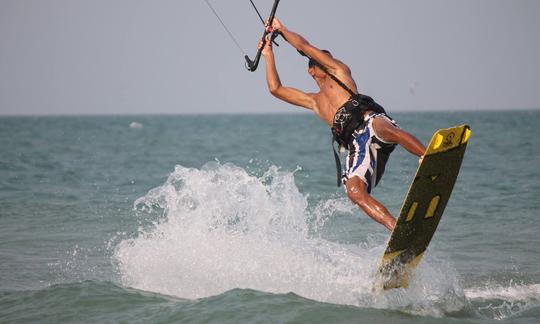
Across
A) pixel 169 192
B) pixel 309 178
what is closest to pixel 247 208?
pixel 169 192

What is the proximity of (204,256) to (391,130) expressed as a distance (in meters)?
2.50

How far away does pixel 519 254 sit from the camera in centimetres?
952

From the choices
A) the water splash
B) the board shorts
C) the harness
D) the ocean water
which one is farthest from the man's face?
the water splash

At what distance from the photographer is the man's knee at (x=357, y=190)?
7.06m

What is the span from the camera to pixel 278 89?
806 cm

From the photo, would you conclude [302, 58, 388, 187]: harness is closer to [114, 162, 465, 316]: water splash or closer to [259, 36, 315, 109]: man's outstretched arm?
[259, 36, 315, 109]: man's outstretched arm

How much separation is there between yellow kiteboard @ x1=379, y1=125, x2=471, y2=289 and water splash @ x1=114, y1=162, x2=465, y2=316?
0.21 meters

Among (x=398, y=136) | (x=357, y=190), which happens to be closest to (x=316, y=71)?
(x=398, y=136)

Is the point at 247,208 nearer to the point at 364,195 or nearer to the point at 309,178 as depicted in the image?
the point at 364,195

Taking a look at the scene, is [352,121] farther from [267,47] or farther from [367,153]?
[267,47]

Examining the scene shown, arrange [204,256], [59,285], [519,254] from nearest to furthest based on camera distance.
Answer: [59,285] < [204,256] < [519,254]

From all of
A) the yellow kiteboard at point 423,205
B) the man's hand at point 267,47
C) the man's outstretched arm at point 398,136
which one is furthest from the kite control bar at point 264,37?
the yellow kiteboard at point 423,205

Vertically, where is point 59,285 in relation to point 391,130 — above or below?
below

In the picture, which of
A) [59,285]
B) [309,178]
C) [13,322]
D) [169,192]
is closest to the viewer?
[13,322]
